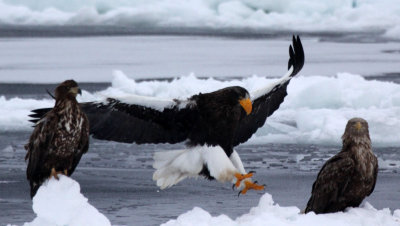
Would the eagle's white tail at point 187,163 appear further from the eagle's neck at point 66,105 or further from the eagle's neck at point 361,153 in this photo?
the eagle's neck at point 66,105

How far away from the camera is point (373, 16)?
25.9 meters

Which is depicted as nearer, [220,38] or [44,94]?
[44,94]

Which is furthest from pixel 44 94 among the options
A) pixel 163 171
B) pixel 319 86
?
pixel 163 171

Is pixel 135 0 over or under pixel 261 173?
over

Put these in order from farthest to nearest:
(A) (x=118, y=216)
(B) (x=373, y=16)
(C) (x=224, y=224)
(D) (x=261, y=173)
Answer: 1. (B) (x=373, y=16)
2. (D) (x=261, y=173)
3. (A) (x=118, y=216)
4. (C) (x=224, y=224)

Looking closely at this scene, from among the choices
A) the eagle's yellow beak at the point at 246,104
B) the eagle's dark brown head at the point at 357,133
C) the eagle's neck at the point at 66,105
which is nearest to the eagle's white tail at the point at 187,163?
the eagle's yellow beak at the point at 246,104

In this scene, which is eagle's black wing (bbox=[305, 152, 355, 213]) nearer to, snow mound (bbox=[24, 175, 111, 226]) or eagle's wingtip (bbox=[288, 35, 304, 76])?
snow mound (bbox=[24, 175, 111, 226])

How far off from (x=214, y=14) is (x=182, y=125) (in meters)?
20.9

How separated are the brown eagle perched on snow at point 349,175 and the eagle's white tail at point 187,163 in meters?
0.98

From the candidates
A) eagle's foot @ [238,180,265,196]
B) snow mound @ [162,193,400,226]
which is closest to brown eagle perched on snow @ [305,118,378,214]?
snow mound @ [162,193,400,226]

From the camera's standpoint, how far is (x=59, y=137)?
14.7ft

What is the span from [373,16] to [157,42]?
7914 millimetres

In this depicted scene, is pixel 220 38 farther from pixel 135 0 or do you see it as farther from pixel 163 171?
pixel 163 171

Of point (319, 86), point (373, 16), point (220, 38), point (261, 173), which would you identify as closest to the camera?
point (261, 173)
